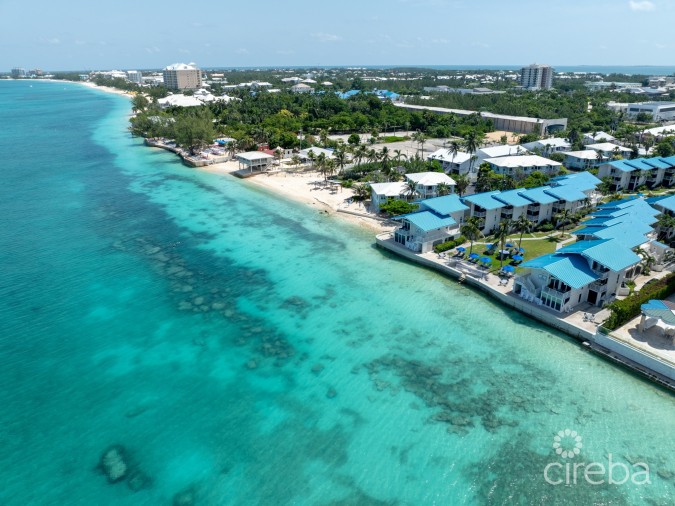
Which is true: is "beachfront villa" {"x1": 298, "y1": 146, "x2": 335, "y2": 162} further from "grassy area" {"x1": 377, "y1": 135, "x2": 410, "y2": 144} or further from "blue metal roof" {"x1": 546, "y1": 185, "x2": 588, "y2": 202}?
"blue metal roof" {"x1": 546, "y1": 185, "x2": 588, "y2": 202}

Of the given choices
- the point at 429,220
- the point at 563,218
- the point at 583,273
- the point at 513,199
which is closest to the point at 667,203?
the point at 563,218

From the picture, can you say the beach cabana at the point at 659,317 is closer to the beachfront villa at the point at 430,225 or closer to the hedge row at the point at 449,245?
the hedge row at the point at 449,245

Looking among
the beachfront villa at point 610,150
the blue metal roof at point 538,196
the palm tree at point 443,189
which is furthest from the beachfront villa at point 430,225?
the beachfront villa at point 610,150

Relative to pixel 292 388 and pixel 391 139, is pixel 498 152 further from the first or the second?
pixel 292 388

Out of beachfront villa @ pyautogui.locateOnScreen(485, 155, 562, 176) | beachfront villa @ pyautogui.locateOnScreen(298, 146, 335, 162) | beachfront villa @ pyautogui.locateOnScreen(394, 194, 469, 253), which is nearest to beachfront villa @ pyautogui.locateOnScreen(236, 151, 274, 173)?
beachfront villa @ pyautogui.locateOnScreen(298, 146, 335, 162)

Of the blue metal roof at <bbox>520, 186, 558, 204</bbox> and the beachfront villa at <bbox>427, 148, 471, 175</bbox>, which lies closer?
the blue metal roof at <bbox>520, 186, 558, 204</bbox>

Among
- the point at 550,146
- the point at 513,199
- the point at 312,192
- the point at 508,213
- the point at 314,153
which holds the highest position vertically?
the point at 550,146
